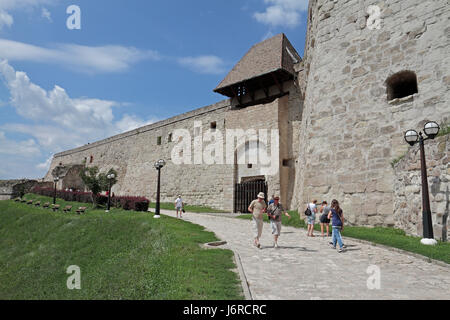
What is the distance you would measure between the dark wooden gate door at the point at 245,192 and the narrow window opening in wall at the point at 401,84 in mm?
8986

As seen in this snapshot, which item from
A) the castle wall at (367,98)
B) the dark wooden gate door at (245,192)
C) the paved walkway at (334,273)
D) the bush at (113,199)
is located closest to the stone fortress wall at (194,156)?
the dark wooden gate door at (245,192)

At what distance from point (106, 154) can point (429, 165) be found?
33.1 metres

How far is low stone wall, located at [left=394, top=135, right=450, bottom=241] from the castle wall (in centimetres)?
45

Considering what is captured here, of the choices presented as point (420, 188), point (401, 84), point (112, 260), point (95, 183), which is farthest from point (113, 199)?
point (420, 188)

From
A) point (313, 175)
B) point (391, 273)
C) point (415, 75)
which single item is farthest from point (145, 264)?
point (415, 75)

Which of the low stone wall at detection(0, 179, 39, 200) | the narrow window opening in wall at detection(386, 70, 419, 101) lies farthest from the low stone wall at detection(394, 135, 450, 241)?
the low stone wall at detection(0, 179, 39, 200)

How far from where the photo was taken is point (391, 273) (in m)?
5.14

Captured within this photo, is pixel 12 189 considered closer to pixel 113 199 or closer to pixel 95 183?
pixel 95 183

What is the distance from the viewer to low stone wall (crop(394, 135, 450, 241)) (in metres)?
7.62

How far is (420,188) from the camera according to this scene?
8.24 metres

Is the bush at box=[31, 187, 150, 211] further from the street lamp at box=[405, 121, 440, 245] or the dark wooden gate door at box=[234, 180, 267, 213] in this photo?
the street lamp at box=[405, 121, 440, 245]

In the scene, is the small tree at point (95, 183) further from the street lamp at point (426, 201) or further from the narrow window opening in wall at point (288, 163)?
the street lamp at point (426, 201)

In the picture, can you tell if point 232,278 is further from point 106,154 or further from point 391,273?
point 106,154

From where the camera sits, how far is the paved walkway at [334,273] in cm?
408
